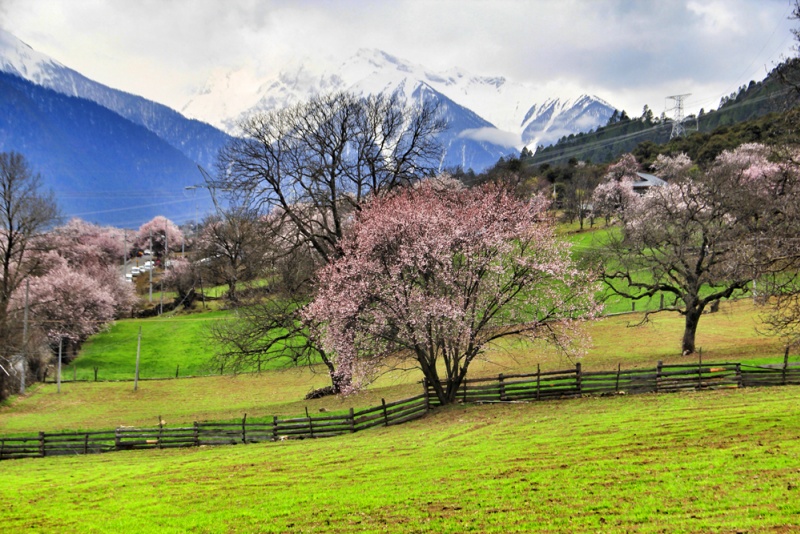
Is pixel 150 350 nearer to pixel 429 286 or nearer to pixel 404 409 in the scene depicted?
pixel 404 409

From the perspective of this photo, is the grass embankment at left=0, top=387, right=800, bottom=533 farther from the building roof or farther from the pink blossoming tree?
the building roof

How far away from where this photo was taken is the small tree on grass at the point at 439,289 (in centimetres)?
2164

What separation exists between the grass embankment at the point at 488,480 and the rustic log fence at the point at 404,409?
185 centimetres

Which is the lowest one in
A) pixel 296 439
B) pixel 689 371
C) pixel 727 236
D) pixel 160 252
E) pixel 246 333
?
pixel 296 439

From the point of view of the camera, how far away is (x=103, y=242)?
336 ft

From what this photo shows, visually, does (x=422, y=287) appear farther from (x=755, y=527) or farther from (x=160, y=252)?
(x=160, y=252)

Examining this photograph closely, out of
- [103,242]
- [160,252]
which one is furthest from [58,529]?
[160,252]

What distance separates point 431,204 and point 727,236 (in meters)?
15.5

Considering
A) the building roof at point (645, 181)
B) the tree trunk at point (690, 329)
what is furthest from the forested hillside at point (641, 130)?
the tree trunk at point (690, 329)

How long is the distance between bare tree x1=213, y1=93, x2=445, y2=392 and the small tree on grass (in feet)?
24.0

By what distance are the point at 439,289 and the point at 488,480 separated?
1012 centimetres

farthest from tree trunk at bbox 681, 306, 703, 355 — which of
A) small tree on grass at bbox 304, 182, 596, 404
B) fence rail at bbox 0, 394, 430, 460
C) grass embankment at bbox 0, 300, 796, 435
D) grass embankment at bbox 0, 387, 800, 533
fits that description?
fence rail at bbox 0, 394, 430, 460

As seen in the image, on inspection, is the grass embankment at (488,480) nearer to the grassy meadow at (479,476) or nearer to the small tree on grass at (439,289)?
the grassy meadow at (479,476)

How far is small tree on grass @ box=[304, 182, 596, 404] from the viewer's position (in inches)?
852
